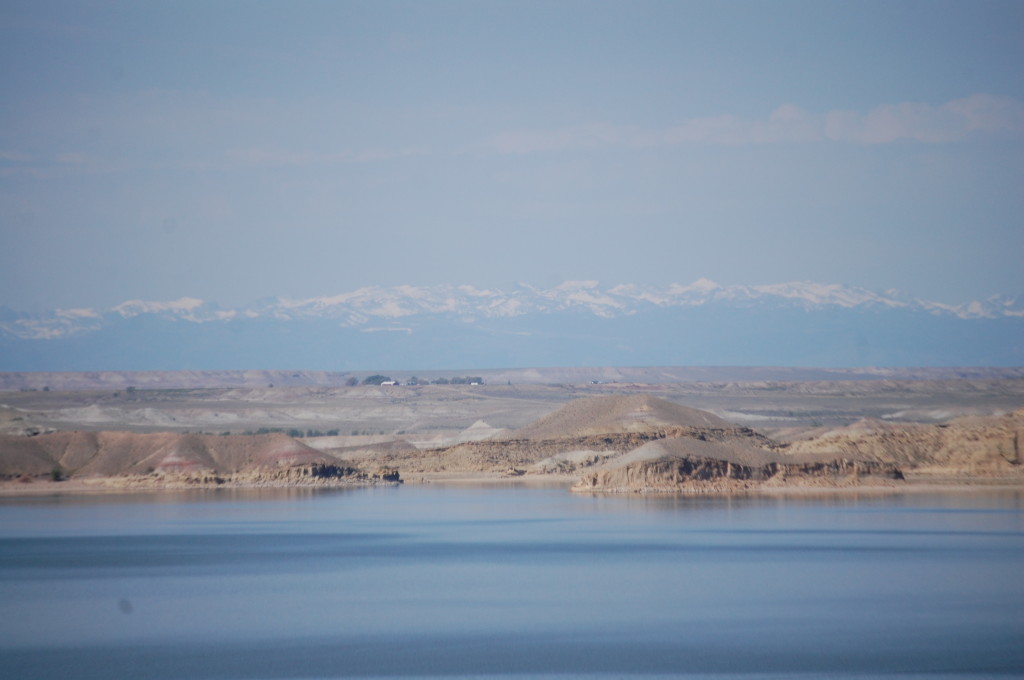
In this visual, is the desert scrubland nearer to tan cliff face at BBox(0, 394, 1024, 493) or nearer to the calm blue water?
tan cliff face at BBox(0, 394, 1024, 493)

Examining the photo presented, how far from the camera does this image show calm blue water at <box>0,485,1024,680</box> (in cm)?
2605

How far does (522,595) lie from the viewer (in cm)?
3459

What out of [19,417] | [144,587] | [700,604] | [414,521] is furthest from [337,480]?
[700,604]

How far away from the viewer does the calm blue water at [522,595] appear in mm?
26047

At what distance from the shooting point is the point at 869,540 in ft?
155

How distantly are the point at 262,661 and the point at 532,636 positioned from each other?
5.89 metres

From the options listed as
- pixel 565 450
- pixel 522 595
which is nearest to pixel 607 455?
pixel 565 450

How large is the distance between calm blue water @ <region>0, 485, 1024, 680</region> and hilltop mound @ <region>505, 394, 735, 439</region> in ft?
153

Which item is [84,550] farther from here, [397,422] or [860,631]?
[397,422]

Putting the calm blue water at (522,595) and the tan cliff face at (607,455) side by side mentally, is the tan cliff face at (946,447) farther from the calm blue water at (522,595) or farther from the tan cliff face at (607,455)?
the calm blue water at (522,595)

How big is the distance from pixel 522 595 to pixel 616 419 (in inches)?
3000

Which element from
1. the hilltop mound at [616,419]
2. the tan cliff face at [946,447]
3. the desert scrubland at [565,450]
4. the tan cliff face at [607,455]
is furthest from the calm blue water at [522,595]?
the hilltop mound at [616,419]

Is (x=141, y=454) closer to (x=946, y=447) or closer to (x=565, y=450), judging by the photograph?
(x=565, y=450)

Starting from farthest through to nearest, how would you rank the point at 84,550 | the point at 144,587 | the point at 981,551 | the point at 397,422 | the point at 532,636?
the point at 397,422
the point at 84,550
the point at 981,551
the point at 144,587
the point at 532,636
